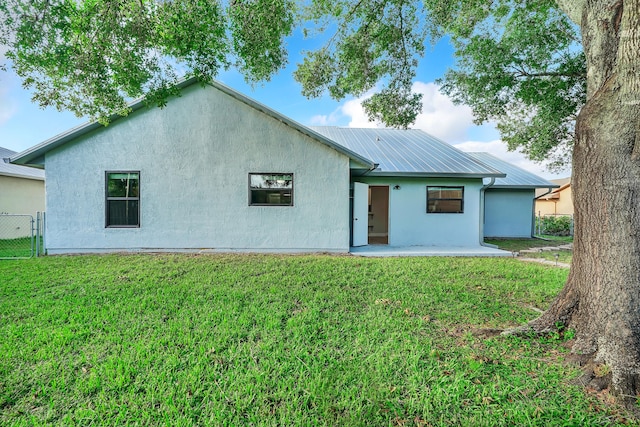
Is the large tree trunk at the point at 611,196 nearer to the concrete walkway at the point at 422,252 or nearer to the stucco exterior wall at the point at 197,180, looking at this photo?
the concrete walkway at the point at 422,252

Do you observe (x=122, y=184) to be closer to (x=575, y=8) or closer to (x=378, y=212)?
(x=575, y=8)

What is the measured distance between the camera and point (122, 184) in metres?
8.01

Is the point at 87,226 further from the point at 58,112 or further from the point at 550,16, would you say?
the point at 550,16

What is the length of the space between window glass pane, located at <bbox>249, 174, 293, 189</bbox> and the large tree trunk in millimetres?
6495

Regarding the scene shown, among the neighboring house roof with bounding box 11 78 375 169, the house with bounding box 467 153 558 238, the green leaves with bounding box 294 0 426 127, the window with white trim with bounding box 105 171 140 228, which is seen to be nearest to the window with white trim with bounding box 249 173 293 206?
the neighboring house roof with bounding box 11 78 375 169

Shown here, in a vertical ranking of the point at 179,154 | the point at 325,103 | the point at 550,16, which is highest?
the point at 550,16

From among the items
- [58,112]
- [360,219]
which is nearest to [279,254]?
[360,219]

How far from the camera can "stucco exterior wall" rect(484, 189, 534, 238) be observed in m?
12.6

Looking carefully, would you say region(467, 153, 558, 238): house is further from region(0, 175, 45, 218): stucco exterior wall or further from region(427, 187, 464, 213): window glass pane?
region(0, 175, 45, 218): stucco exterior wall

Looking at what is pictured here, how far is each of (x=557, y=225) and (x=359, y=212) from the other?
12933 millimetres

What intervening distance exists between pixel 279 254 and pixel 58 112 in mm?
5909

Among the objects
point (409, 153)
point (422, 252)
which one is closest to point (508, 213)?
point (409, 153)

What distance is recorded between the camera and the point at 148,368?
2.55m

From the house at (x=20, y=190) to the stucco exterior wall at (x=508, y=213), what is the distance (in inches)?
846
